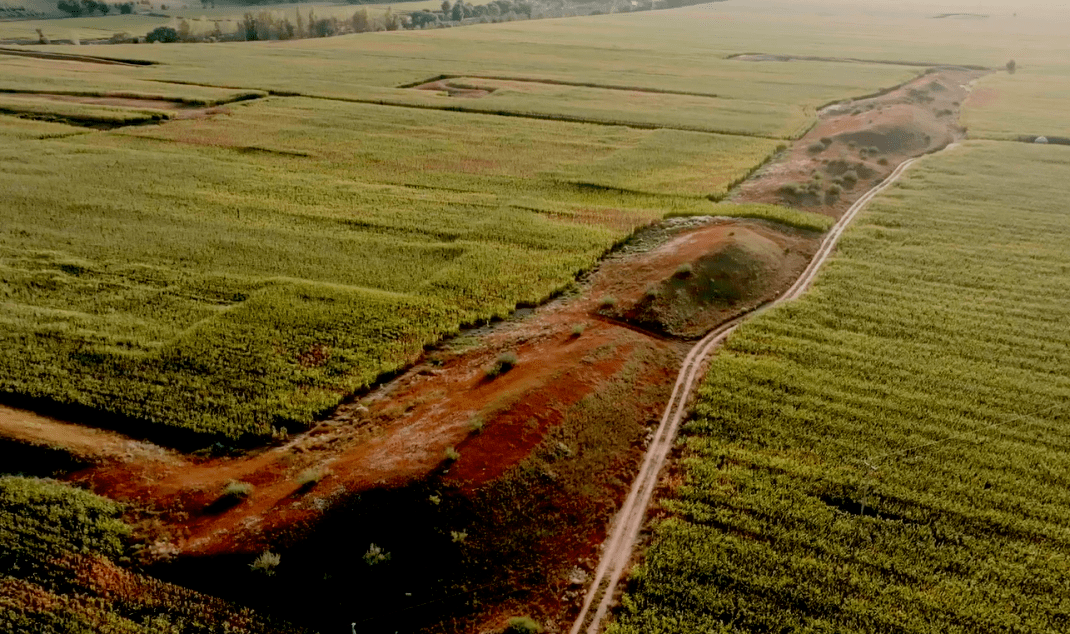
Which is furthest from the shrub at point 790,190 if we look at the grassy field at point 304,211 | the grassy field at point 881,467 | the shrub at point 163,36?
the shrub at point 163,36

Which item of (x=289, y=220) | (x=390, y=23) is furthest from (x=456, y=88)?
(x=390, y=23)

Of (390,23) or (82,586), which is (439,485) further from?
(390,23)

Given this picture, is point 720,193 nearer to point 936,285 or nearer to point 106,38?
point 936,285

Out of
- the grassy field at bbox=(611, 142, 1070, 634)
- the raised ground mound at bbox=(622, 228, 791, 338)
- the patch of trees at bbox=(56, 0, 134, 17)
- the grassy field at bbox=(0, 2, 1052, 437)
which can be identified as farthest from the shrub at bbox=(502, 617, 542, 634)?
the patch of trees at bbox=(56, 0, 134, 17)

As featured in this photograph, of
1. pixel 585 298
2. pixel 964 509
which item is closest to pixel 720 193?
pixel 585 298

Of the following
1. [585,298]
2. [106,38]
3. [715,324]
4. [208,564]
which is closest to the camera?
[208,564]

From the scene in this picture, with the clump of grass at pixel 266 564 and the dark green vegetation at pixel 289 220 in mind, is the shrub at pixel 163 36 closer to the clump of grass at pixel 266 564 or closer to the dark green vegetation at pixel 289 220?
the dark green vegetation at pixel 289 220
